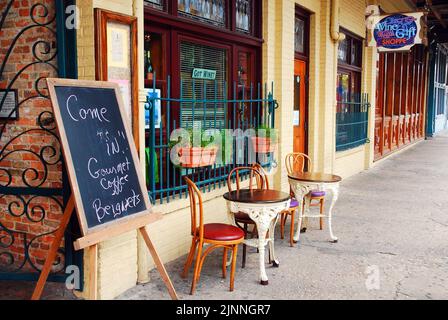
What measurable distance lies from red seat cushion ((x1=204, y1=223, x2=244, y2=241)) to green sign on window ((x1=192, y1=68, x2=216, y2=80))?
5.96 feet

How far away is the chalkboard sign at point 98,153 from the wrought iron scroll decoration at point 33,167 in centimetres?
54

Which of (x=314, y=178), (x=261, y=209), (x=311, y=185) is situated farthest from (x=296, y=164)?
(x=261, y=209)

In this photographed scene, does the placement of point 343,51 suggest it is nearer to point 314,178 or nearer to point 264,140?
point 264,140

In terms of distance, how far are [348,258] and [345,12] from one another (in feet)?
19.1

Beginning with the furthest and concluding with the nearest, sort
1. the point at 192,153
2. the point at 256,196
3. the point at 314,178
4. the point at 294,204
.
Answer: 1. the point at 314,178
2. the point at 294,204
3. the point at 192,153
4. the point at 256,196

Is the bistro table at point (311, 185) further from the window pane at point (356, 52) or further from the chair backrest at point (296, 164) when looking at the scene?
the window pane at point (356, 52)

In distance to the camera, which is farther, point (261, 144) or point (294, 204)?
point (261, 144)

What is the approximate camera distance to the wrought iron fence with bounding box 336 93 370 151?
30.0 ft

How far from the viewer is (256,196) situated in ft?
13.5

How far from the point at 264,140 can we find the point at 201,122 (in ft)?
2.93

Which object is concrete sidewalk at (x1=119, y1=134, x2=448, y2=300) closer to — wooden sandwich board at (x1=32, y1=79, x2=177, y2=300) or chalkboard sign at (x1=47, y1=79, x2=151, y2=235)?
wooden sandwich board at (x1=32, y1=79, x2=177, y2=300)

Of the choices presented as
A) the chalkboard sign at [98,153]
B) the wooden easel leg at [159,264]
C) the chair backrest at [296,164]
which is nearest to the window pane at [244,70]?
the chair backrest at [296,164]

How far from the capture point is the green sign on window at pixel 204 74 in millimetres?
5035
